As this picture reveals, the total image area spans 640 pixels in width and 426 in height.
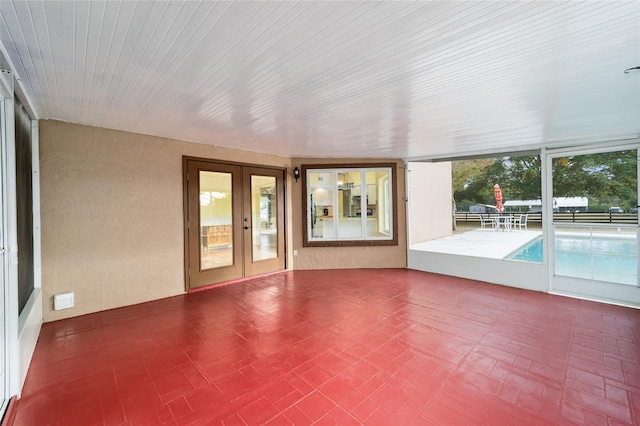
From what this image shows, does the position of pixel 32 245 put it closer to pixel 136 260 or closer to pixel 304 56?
pixel 136 260

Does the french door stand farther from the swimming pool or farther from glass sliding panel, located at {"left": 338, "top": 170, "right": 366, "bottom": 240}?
the swimming pool

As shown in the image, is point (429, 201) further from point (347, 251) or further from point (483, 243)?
point (347, 251)

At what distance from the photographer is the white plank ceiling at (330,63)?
1.58m

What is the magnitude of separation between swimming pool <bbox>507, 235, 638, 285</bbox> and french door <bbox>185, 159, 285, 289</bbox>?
4809 mm

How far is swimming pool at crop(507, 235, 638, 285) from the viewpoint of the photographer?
388cm

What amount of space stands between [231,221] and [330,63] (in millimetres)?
3687

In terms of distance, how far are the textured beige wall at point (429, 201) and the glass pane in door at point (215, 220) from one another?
12.3 feet

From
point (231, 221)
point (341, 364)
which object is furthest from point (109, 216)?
point (341, 364)

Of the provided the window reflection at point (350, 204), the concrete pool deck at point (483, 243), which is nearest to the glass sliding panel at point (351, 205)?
the window reflection at point (350, 204)

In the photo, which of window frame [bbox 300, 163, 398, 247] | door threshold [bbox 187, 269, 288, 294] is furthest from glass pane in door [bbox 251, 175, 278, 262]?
window frame [bbox 300, 163, 398, 247]

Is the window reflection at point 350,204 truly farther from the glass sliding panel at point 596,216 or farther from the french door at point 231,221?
the glass sliding panel at point 596,216

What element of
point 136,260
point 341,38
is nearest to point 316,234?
point 136,260

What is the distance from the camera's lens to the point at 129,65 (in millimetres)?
2146

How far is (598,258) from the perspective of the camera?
13.5 ft
